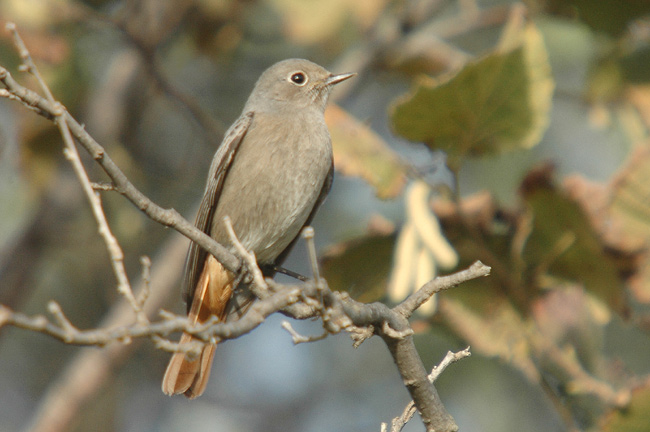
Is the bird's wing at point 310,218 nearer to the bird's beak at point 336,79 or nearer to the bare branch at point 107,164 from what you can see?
the bird's beak at point 336,79

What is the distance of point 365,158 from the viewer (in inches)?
165

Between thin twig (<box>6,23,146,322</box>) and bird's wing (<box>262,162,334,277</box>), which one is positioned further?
bird's wing (<box>262,162,334,277</box>)

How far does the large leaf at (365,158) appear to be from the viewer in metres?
4.10

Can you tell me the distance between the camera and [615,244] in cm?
427

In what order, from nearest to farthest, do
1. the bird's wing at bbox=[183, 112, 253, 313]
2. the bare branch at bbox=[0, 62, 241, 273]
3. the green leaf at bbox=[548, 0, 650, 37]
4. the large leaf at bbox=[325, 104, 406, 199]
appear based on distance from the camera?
1. the bare branch at bbox=[0, 62, 241, 273]
2. the large leaf at bbox=[325, 104, 406, 199]
3. the bird's wing at bbox=[183, 112, 253, 313]
4. the green leaf at bbox=[548, 0, 650, 37]

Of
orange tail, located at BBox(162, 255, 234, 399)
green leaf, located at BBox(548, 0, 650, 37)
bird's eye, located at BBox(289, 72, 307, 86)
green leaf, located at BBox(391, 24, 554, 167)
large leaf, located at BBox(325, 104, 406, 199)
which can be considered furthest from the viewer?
bird's eye, located at BBox(289, 72, 307, 86)

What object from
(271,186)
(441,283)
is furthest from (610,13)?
(441,283)

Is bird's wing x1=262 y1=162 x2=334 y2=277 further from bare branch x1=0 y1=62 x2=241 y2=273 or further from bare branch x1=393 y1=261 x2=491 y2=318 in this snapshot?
bare branch x1=393 y1=261 x2=491 y2=318

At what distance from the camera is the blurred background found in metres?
4.05

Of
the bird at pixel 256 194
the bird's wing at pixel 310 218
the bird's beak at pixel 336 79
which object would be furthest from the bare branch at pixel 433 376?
the bird's beak at pixel 336 79

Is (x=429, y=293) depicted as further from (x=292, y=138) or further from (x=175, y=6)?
(x=175, y=6)

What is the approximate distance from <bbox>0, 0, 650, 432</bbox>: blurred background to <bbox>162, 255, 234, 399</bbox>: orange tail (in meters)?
0.65

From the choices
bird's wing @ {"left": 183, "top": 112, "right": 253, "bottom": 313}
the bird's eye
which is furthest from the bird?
the bird's eye

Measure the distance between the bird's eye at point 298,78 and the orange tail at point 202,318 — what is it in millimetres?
1465
